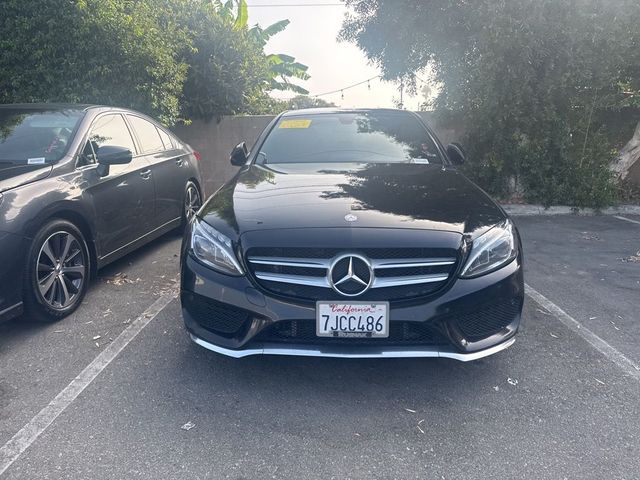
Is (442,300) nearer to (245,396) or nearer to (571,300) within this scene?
(245,396)

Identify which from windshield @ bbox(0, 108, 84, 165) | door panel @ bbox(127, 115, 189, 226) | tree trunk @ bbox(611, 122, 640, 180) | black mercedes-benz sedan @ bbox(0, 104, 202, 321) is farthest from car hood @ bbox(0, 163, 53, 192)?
tree trunk @ bbox(611, 122, 640, 180)

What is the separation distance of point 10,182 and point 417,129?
3.14 metres

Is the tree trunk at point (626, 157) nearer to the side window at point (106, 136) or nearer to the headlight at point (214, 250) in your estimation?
the side window at point (106, 136)

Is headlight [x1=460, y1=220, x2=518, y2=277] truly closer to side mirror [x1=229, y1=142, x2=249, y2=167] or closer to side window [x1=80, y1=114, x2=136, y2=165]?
side mirror [x1=229, y1=142, x2=249, y2=167]

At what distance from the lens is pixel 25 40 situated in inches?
279

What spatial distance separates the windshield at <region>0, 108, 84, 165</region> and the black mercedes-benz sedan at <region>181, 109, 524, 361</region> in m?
1.66

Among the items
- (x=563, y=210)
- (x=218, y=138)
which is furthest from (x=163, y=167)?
(x=563, y=210)

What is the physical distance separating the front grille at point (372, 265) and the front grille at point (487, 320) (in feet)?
0.74

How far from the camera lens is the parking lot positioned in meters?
2.36

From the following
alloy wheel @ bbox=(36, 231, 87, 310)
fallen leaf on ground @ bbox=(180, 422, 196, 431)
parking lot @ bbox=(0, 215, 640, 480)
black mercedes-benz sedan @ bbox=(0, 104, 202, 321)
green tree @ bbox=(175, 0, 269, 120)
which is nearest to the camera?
parking lot @ bbox=(0, 215, 640, 480)

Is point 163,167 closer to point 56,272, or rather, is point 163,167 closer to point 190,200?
point 190,200

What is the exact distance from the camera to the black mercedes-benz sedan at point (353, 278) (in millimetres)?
2705

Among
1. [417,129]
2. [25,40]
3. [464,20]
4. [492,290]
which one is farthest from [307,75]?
[492,290]

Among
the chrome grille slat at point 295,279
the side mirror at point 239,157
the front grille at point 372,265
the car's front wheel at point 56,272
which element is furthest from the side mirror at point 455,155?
the car's front wheel at point 56,272
